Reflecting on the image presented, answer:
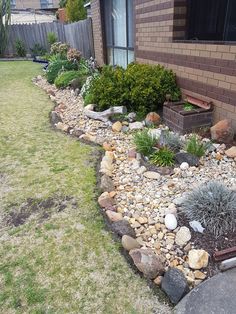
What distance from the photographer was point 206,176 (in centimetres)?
321

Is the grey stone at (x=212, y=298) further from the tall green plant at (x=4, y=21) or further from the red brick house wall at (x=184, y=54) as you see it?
the tall green plant at (x=4, y=21)

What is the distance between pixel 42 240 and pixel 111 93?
10.5ft

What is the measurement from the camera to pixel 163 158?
136 inches

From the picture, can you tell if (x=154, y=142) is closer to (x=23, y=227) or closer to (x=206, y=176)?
(x=206, y=176)

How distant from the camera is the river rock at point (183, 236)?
7.77ft

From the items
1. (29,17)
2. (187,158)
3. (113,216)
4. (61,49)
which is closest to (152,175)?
(187,158)

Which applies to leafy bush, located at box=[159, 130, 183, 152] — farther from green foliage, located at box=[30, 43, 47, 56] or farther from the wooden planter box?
green foliage, located at box=[30, 43, 47, 56]

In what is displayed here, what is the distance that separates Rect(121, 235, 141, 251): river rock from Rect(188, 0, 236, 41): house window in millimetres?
4108

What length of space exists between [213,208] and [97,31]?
8180 millimetres

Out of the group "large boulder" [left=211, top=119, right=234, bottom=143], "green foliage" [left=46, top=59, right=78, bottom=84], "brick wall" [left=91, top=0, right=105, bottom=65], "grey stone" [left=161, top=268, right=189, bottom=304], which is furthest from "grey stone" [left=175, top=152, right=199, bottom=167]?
"green foliage" [left=46, top=59, right=78, bottom=84]

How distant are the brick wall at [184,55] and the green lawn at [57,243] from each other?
2016 millimetres

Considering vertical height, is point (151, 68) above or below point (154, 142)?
above

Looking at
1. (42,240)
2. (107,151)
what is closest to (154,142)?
(107,151)

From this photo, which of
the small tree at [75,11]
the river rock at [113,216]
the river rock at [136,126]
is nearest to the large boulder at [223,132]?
the river rock at [136,126]
